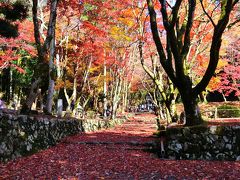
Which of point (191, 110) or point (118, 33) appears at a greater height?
point (118, 33)

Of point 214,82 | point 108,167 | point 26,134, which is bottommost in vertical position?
point 108,167

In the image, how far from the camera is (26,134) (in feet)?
32.3

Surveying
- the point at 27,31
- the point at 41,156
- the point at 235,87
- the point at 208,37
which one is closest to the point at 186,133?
the point at 41,156

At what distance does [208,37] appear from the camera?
1817 cm

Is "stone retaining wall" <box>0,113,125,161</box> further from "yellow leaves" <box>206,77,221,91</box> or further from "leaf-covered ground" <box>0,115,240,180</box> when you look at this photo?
"yellow leaves" <box>206,77,221,91</box>

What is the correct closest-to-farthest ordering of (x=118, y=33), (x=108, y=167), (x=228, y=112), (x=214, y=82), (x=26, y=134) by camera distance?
(x=108, y=167) → (x=26, y=134) → (x=118, y=33) → (x=228, y=112) → (x=214, y=82)

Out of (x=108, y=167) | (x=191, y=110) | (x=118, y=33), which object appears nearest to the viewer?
(x=108, y=167)

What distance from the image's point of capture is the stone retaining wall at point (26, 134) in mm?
8555

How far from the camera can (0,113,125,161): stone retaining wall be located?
8555mm

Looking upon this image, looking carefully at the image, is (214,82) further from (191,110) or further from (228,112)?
(191,110)

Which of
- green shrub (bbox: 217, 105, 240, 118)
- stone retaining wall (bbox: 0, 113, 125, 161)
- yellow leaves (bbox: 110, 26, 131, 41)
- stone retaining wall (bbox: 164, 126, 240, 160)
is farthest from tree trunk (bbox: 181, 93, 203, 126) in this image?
green shrub (bbox: 217, 105, 240, 118)

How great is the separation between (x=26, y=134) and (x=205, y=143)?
608 cm

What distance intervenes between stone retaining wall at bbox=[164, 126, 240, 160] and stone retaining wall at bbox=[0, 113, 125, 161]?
15.7ft

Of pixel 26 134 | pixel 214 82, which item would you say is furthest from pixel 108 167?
pixel 214 82
